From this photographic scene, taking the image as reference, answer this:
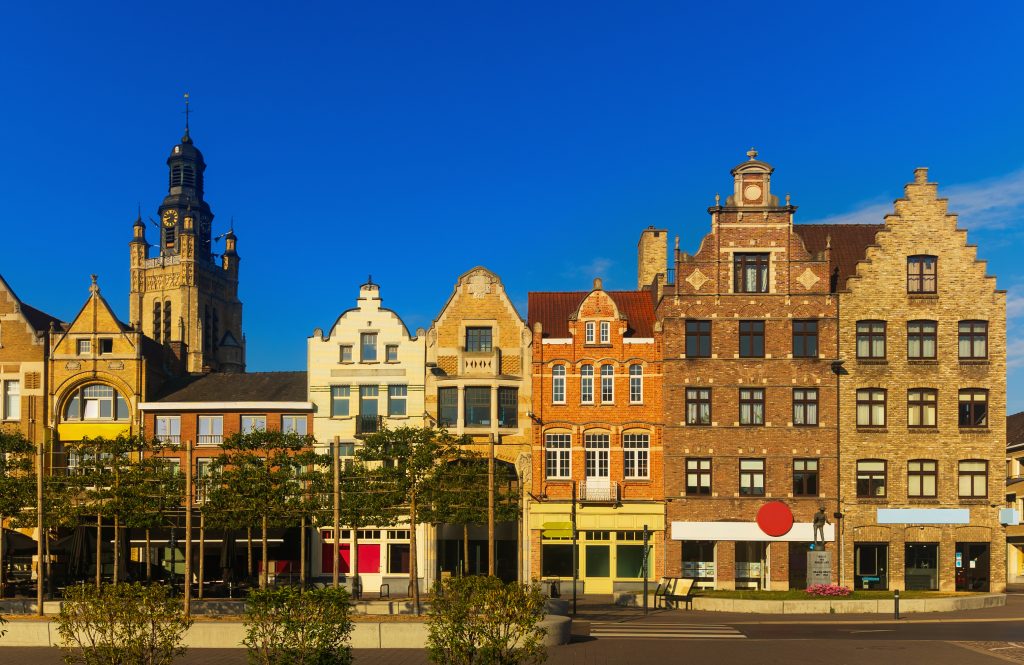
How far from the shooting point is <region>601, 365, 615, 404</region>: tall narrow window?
5119 centimetres

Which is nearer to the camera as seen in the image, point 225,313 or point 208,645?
point 208,645

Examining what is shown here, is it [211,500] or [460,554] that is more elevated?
[211,500]

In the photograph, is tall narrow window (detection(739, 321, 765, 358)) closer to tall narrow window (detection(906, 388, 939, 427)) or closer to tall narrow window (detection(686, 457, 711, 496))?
tall narrow window (detection(686, 457, 711, 496))

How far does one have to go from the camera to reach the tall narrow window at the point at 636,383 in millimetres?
51219

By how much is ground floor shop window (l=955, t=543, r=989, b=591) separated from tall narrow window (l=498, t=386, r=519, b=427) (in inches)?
811

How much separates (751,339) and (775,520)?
8.17 m

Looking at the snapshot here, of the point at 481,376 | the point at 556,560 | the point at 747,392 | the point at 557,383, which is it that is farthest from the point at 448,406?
the point at 747,392

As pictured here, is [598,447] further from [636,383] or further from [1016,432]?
[1016,432]

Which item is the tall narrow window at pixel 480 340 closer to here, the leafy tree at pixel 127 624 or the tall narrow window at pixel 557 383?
the tall narrow window at pixel 557 383

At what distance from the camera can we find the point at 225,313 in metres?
146

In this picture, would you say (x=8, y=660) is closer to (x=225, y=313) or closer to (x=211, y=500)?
(x=211, y=500)

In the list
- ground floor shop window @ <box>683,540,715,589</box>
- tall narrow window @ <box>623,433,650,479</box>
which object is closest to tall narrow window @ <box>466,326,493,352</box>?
tall narrow window @ <box>623,433,650,479</box>

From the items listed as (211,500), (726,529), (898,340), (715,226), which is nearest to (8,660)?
(211,500)

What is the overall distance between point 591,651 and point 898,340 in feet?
89.7
